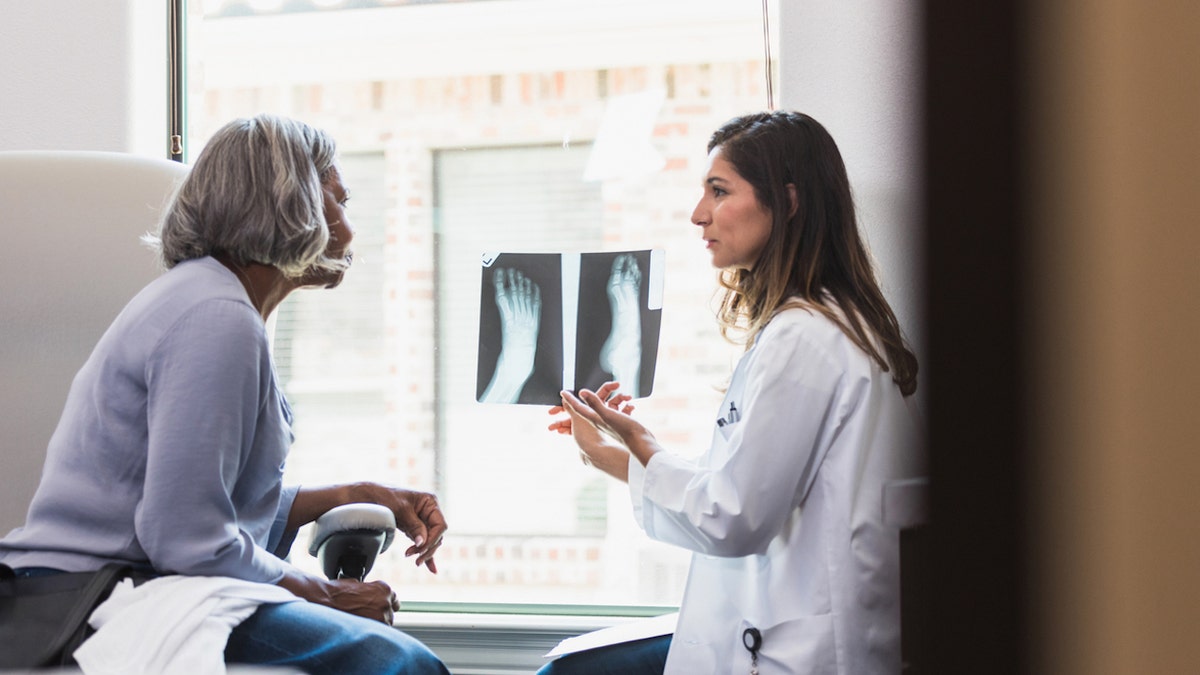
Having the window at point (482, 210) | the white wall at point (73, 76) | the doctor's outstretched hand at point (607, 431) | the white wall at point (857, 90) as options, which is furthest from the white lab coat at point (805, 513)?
the white wall at point (73, 76)

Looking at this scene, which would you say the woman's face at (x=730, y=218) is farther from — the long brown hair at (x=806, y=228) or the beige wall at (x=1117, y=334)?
the beige wall at (x=1117, y=334)

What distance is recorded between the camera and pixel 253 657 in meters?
1.28

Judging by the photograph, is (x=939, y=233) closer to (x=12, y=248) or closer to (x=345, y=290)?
(x=12, y=248)

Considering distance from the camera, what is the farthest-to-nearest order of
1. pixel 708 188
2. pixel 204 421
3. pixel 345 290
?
pixel 345 290 → pixel 708 188 → pixel 204 421

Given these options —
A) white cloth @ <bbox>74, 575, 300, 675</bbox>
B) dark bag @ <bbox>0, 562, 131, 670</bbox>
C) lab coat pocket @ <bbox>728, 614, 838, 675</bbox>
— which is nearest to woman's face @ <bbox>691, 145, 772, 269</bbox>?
lab coat pocket @ <bbox>728, 614, 838, 675</bbox>

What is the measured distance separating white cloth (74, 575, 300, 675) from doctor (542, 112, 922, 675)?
1.80 ft

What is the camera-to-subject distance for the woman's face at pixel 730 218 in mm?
1502

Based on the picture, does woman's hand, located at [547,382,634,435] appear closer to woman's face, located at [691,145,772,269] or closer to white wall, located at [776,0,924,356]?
woman's face, located at [691,145,772,269]

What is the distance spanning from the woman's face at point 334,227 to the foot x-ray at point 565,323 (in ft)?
0.80

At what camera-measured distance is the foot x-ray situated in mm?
1737

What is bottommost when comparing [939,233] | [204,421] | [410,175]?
[204,421]

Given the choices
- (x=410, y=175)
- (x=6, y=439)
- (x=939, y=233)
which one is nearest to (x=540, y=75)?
(x=410, y=175)

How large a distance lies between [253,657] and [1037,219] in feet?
4.09

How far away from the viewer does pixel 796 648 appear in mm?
1298
